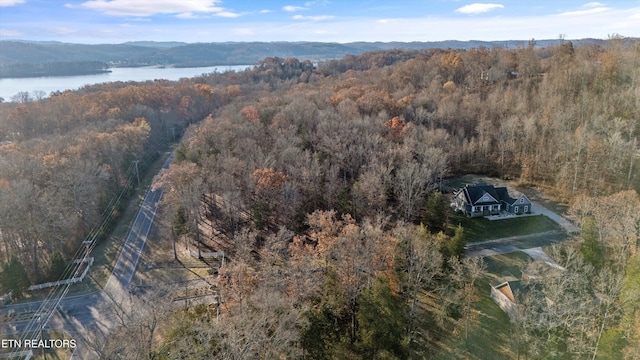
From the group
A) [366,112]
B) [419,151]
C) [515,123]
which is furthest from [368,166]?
[515,123]

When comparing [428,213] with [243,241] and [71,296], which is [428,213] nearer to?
[243,241]

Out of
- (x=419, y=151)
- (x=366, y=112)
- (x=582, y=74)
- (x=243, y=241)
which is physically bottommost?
(x=243, y=241)

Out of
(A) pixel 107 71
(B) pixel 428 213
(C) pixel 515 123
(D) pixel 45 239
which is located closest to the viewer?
(D) pixel 45 239

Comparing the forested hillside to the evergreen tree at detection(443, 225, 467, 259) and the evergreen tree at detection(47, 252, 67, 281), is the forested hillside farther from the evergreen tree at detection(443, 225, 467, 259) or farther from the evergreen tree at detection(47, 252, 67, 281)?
the evergreen tree at detection(47, 252, 67, 281)

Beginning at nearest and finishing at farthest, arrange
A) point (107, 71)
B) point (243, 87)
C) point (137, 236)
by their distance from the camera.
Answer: point (137, 236) → point (243, 87) → point (107, 71)

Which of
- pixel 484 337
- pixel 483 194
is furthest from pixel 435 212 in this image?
pixel 484 337

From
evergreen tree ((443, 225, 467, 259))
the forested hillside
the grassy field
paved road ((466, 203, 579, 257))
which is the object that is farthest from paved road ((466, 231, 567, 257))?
evergreen tree ((443, 225, 467, 259))

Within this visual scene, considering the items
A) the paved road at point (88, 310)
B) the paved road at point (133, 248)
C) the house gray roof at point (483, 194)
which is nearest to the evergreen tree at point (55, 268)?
the paved road at point (88, 310)
